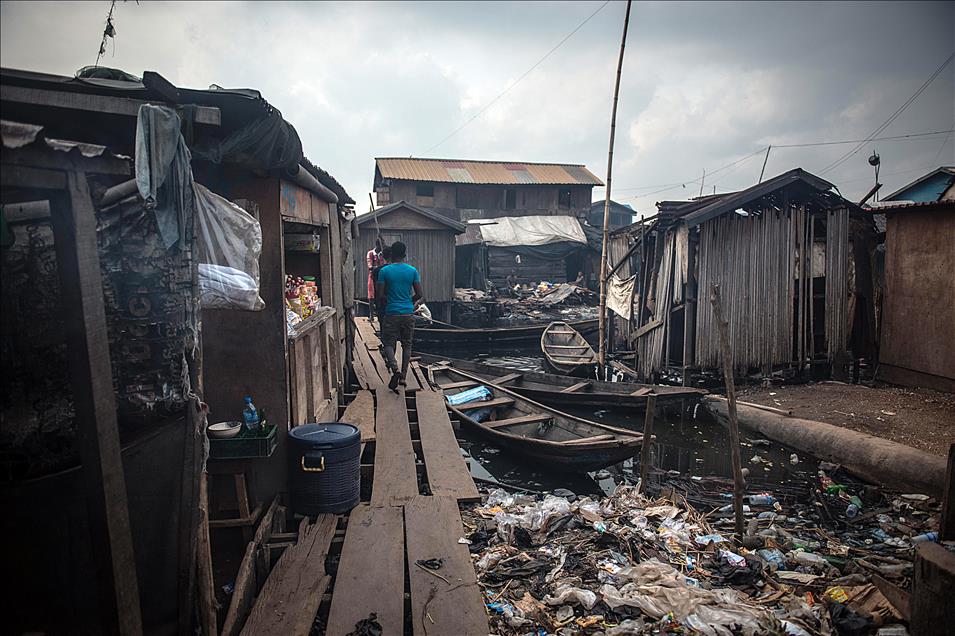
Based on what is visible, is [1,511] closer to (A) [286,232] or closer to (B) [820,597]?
(A) [286,232]

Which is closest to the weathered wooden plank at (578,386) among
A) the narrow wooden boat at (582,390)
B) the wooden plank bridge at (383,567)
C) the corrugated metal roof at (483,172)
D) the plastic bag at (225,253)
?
the narrow wooden boat at (582,390)

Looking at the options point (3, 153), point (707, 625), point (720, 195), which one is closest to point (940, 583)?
point (707, 625)

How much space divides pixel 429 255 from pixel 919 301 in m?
14.3

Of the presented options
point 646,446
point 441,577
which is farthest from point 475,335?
point 441,577

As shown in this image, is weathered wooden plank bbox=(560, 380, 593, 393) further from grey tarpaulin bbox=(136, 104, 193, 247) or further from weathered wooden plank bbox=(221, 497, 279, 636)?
grey tarpaulin bbox=(136, 104, 193, 247)

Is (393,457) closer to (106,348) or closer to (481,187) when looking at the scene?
(106,348)

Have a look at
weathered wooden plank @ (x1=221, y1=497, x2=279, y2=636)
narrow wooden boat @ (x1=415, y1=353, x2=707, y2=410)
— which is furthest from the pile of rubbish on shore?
narrow wooden boat @ (x1=415, y1=353, x2=707, y2=410)

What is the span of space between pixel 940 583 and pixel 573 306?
1977 centimetres

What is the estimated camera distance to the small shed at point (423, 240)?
19.5m

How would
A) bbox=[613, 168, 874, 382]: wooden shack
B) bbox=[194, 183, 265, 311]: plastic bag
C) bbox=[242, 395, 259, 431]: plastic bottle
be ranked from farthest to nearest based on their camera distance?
bbox=[613, 168, 874, 382]: wooden shack, bbox=[242, 395, 259, 431]: plastic bottle, bbox=[194, 183, 265, 311]: plastic bag

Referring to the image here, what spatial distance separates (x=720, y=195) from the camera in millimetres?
11398

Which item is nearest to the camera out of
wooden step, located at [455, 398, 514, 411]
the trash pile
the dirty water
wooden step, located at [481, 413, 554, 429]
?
the trash pile

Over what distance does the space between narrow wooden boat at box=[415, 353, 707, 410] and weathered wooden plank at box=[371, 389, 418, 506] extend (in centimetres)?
395

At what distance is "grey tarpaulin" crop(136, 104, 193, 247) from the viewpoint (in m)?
2.63
